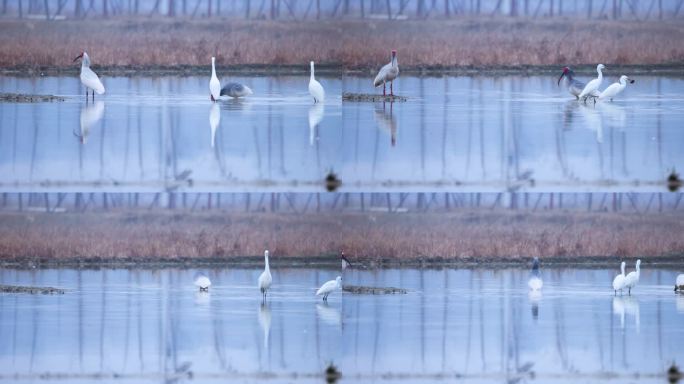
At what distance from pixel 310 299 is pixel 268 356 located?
1.67m

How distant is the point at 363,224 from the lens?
11.8 metres

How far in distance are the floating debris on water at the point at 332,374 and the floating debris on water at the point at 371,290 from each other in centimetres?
173

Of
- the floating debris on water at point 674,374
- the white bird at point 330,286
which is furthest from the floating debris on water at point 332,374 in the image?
the floating debris on water at point 674,374

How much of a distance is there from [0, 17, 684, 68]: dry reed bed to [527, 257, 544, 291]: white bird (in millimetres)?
1914

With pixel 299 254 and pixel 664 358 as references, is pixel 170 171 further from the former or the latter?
pixel 664 358

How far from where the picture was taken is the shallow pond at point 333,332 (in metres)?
9.23

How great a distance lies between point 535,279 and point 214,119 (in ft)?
8.36

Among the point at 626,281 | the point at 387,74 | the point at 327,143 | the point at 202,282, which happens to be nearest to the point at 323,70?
the point at 387,74

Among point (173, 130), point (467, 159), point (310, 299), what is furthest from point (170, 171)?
point (467, 159)

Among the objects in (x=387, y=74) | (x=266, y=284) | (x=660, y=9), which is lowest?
(x=266, y=284)

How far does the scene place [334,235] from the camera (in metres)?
11.8

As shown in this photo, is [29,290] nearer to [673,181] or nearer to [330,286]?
[330,286]

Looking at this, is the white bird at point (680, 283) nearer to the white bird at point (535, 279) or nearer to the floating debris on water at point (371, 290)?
the white bird at point (535, 279)

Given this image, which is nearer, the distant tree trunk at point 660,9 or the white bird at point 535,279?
the white bird at point 535,279
